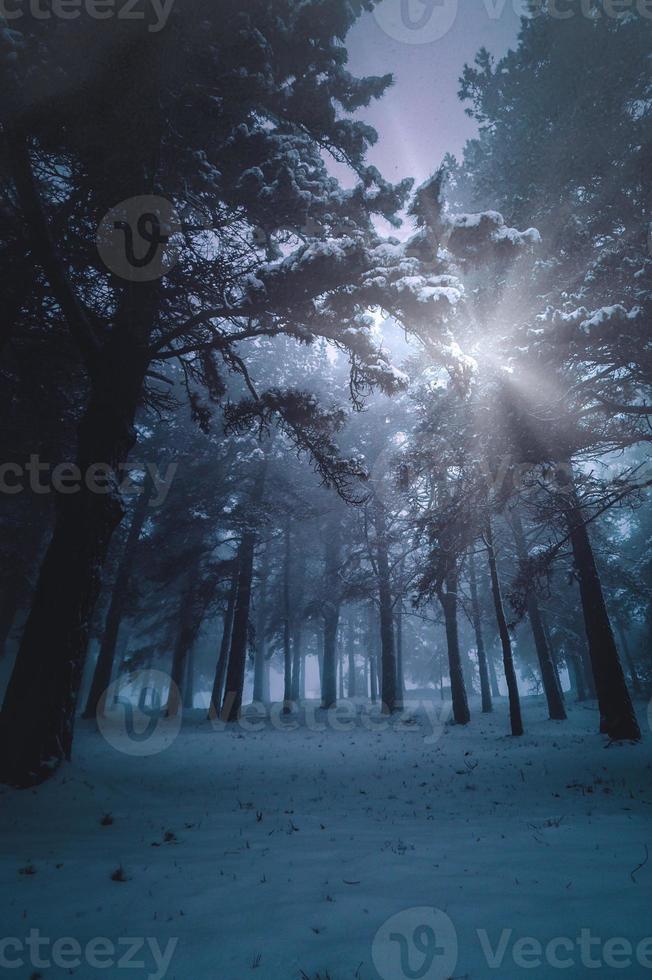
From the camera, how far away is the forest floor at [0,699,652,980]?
2.58 meters

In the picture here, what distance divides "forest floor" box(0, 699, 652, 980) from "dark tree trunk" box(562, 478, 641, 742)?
3084mm

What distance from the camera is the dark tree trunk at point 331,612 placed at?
23.0 meters

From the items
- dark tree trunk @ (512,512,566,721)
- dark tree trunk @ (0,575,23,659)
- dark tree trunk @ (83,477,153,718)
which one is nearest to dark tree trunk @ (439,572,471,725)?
dark tree trunk @ (512,512,566,721)

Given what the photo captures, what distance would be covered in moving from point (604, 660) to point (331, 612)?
1458 cm

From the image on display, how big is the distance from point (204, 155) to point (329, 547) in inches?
892

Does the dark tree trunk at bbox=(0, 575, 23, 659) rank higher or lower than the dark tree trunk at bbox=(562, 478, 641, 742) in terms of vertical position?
higher

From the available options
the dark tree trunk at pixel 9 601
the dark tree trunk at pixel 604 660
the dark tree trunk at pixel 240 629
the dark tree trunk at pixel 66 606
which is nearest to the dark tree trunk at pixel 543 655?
the dark tree trunk at pixel 604 660

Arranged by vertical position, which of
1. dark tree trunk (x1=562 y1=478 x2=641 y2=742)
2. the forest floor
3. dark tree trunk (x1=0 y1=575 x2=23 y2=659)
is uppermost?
dark tree trunk (x1=0 y1=575 x2=23 y2=659)

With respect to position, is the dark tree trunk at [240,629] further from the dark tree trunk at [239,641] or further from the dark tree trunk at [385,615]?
the dark tree trunk at [385,615]

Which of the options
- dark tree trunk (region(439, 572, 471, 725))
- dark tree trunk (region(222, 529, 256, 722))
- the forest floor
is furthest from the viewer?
dark tree trunk (region(222, 529, 256, 722))

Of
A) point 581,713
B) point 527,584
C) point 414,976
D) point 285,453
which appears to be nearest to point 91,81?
point 414,976

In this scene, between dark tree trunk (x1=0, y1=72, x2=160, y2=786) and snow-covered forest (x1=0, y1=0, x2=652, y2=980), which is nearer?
snow-covered forest (x1=0, y1=0, x2=652, y2=980)

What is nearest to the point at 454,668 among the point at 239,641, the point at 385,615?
the point at 385,615

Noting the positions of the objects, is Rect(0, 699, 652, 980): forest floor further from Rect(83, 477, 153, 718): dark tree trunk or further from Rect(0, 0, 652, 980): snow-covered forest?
Rect(83, 477, 153, 718): dark tree trunk
